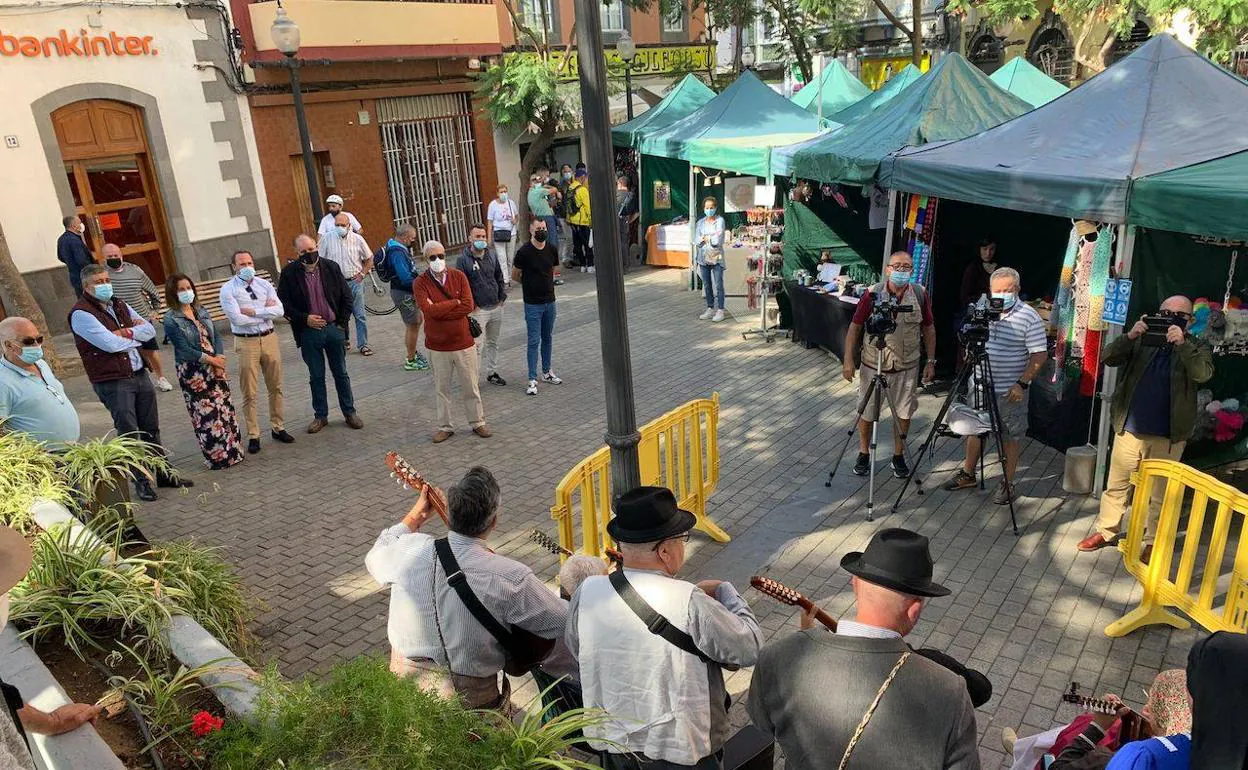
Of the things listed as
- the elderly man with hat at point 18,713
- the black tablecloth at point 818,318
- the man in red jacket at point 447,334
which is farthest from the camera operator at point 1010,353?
the elderly man with hat at point 18,713

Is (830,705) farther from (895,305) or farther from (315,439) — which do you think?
(315,439)

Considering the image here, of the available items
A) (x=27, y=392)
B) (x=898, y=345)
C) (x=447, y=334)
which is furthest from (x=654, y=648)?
(x=447, y=334)

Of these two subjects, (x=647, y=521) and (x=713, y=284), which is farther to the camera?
(x=713, y=284)

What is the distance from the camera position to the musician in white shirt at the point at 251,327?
26.1 feet

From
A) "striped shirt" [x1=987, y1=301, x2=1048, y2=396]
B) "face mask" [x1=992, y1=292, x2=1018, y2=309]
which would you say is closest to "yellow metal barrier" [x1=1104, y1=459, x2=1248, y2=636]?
"striped shirt" [x1=987, y1=301, x2=1048, y2=396]

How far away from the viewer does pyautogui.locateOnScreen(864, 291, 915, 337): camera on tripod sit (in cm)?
647

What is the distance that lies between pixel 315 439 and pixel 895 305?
5642 millimetres

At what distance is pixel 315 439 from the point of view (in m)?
8.64

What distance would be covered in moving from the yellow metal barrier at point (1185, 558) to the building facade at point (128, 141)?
12.0 meters

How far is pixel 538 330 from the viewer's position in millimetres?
9406

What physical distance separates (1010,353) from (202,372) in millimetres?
6664

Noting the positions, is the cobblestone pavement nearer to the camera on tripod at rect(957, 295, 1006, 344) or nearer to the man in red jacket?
the man in red jacket

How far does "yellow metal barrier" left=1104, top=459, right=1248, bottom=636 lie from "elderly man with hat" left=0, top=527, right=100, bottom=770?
4.92 metres

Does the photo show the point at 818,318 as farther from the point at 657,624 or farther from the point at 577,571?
the point at 657,624
